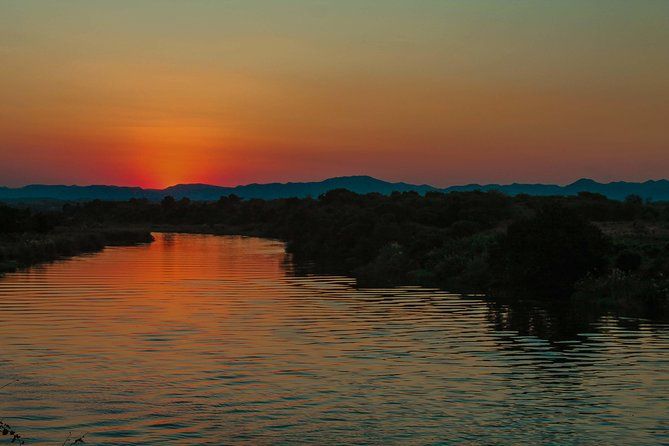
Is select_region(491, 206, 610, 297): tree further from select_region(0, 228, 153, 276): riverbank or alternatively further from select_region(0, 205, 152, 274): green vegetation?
select_region(0, 205, 152, 274): green vegetation

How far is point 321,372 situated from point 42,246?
63.9 metres

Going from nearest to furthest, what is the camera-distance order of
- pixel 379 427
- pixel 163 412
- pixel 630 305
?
1. pixel 379 427
2. pixel 163 412
3. pixel 630 305

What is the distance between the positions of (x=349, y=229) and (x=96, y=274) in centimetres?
3269

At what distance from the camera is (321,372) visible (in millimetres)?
27078

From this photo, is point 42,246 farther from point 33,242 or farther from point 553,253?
point 553,253

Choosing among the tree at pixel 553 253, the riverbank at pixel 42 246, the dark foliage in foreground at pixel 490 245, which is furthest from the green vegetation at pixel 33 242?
the tree at pixel 553 253

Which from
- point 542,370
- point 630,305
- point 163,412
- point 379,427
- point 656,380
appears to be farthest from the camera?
point 630,305

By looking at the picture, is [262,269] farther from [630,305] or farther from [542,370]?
[542,370]

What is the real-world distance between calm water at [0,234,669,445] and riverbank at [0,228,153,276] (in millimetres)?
29482

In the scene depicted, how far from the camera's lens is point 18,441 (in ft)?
61.7

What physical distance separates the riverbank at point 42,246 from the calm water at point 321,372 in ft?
96.7

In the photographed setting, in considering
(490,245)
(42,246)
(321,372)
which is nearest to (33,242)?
(42,246)

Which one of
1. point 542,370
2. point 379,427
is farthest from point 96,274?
point 379,427

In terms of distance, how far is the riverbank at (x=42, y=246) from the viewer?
253 feet
